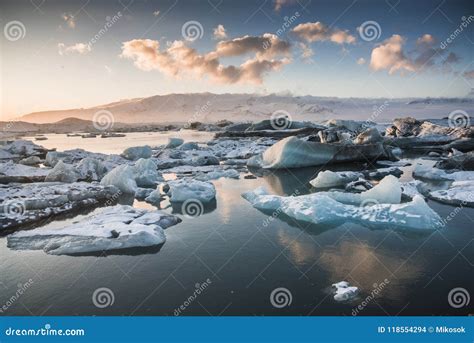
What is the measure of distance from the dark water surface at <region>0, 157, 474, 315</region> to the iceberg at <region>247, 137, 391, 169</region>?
344 inches

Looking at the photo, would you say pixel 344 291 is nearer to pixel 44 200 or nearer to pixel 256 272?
pixel 256 272

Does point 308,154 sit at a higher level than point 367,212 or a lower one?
higher

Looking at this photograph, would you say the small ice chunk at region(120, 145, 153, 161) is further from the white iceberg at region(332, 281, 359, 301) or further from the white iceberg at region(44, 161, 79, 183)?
the white iceberg at region(332, 281, 359, 301)

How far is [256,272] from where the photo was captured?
551cm

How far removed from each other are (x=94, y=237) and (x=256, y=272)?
3.04 m

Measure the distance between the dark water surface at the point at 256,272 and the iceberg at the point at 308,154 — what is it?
875 cm

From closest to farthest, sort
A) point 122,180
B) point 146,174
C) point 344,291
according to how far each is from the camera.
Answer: point 344,291 < point 122,180 < point 146,174

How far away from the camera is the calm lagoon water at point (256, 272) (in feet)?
15.0

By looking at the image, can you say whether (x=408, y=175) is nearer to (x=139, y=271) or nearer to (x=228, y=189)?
(x=228, y=189)

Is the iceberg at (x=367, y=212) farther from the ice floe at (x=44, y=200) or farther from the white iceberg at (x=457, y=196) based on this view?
the ice floe at (x=44, y=200)

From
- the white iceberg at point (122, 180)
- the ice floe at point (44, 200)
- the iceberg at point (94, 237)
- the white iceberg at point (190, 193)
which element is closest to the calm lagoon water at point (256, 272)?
the iceberg at point (94, 237)

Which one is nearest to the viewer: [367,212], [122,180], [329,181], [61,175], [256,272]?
[256,272]

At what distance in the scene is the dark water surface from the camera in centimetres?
456

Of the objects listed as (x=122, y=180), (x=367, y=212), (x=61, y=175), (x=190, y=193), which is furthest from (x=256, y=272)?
(x=61, y=175)
